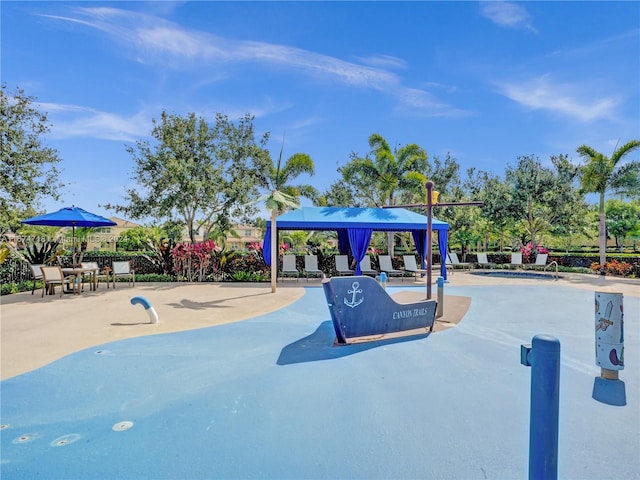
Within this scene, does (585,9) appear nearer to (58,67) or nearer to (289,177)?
(58,67)

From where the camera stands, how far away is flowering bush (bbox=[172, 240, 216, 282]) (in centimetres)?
1484

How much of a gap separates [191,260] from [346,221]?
6.79m

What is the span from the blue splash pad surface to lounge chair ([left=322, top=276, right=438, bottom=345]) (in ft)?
1.04

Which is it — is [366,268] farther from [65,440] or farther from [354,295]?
[65,440]

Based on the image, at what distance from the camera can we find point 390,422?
11.3 feet

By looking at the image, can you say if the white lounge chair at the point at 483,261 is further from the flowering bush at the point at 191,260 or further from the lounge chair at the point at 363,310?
the lounge chair at the point at 363,310

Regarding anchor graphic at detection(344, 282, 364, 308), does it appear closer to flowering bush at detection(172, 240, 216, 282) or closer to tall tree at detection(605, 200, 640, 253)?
flowering bush at detection(172, 240, 216, 282)

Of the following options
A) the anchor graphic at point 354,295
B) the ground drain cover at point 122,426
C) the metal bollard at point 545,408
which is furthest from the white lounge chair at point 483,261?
the ground drain cover at point 122,426

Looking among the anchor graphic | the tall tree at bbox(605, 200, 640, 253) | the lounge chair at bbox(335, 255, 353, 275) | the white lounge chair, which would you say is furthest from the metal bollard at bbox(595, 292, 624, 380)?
the tall tree at bbox(605, 200, 640, 253)

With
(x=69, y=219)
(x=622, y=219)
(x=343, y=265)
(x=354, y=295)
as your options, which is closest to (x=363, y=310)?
(x=354, y=295)

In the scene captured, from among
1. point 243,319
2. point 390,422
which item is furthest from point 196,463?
point 243,319

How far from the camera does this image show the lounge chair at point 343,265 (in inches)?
626

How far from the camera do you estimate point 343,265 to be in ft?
52.6

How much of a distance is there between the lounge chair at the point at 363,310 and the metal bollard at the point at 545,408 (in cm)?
362
